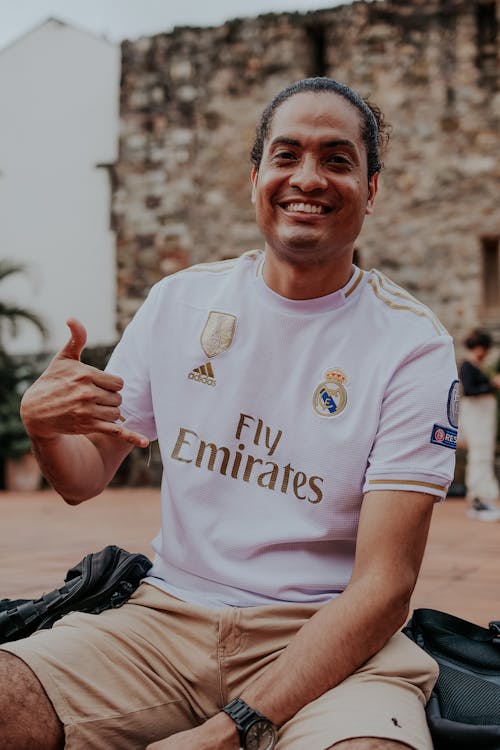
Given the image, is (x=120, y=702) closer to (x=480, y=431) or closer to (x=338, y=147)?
(x=338, y=147)

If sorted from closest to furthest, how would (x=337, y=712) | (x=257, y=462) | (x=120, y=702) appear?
(x=337, y=712)
(x=120, y=702)
(x=257, y=462)

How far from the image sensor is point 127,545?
5547mm

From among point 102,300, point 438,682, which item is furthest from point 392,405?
point 102,300

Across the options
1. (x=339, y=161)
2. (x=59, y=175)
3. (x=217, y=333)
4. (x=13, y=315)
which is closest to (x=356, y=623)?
(x=217, y=333)

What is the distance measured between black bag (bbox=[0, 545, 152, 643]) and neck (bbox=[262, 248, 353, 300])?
0.67 meters

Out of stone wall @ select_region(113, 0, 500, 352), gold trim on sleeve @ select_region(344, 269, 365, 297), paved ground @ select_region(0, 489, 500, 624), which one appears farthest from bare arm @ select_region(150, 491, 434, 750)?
stone wall @ select_region(113, 0, 500, 352)

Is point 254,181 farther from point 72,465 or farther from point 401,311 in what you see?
point 72,465

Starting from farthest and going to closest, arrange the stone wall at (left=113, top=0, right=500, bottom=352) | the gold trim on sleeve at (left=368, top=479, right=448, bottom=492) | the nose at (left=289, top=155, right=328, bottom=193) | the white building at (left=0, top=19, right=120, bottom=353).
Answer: the white building at (left=0, top=19, right=120, bottom=353)
the stone wall at (left=113, top=0, right=500, bottom=352)
the nose at (left=289, top=155, right=328, bottom=193)
the gold trim on sleeve at (left=368, top=479, right=448, bottom=492)

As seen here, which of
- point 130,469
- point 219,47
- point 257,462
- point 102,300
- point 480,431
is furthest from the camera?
point 102,300

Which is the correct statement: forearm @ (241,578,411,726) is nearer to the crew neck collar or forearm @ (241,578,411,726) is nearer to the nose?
the crew neck collar

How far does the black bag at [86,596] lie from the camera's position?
1.96m

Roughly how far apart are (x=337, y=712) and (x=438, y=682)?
13.3 inches

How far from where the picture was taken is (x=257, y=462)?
188 cm

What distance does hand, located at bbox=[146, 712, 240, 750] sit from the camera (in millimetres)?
1562
